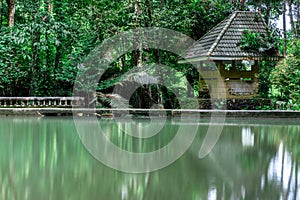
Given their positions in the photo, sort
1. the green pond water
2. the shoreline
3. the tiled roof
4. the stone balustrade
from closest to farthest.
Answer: the green pond water → the shoreline → the stone balustrade → the tiled roof

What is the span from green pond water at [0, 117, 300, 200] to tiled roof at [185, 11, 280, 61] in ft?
19.4

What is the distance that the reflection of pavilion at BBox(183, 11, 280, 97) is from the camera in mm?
16594

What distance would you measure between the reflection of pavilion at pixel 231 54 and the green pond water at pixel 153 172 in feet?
19.5

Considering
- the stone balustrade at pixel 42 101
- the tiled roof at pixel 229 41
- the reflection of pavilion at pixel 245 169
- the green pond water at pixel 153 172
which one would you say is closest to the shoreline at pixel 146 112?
the stone balustrade at pixel 42 101

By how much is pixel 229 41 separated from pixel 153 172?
38.3 ft

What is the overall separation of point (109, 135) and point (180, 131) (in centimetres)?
184

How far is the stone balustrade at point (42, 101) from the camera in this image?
16.0 metres

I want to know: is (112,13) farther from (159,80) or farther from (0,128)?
(0,128)

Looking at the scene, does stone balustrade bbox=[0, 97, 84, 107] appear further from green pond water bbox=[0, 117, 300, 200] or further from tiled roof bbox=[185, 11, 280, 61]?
green pond water bbox=[0, 117, 300, 200]

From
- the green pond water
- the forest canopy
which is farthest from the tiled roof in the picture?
the green pond water

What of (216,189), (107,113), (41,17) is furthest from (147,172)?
(41,17)

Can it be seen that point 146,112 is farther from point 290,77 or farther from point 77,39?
point 290,77

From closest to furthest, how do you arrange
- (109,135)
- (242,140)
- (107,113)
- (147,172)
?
(147,172) < (242,140) < (109,135) < (107,113)

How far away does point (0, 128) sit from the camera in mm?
11562
